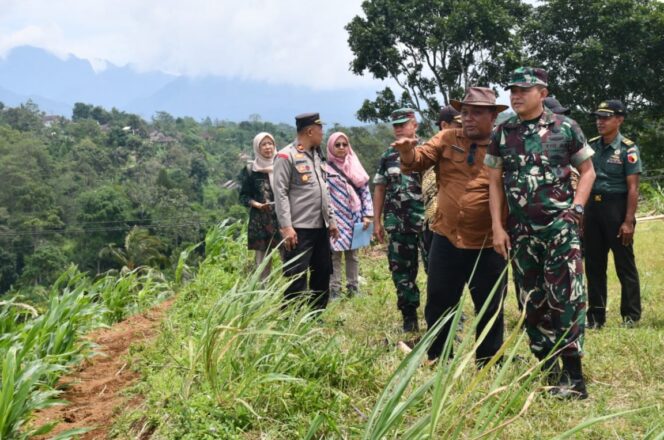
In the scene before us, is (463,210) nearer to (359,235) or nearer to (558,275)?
(558,275)

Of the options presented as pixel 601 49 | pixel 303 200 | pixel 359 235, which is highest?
pixel 601 49

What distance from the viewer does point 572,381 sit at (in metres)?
3.00

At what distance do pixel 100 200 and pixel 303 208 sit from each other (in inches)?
1759

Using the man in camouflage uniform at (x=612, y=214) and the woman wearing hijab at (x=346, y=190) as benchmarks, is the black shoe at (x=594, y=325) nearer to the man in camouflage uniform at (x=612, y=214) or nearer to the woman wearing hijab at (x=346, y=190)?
the man in camouflage uniform at (x=612, y=214)

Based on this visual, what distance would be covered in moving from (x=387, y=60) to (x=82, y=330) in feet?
58.0

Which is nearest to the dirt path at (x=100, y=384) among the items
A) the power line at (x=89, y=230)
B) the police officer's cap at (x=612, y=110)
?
the police officer's cap at (x=612, y=110)

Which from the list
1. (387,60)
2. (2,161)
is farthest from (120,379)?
(2,161)

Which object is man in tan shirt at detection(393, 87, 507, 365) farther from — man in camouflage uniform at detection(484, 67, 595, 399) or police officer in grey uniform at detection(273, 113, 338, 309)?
police officer in grey uniform at detection(273, 113, 338, 309)

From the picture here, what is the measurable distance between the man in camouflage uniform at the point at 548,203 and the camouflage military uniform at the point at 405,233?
1392 mm

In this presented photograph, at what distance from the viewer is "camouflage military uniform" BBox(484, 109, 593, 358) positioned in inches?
116

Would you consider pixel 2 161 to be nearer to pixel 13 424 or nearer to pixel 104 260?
pixel 104 260

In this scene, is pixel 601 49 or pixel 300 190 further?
pixel 601 49

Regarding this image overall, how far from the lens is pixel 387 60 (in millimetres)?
20688

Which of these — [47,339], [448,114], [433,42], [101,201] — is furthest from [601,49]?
[101,201]
